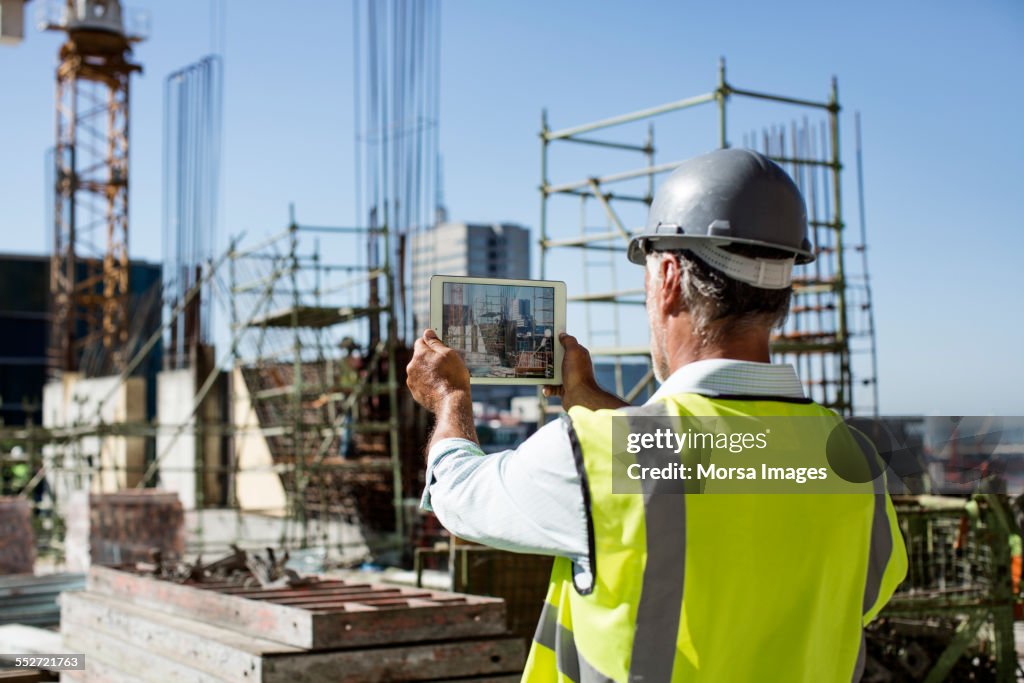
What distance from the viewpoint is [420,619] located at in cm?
409

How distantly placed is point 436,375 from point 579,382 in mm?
272

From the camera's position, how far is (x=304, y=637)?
3.87m

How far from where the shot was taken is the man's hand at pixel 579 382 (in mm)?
1999

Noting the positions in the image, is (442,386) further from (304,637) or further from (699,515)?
(304,637)

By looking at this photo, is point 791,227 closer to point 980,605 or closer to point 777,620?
point 777,620

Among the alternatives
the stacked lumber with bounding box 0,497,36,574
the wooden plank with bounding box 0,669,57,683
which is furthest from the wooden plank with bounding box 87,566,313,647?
the stacked lumber with bounding box 0,497,36,574

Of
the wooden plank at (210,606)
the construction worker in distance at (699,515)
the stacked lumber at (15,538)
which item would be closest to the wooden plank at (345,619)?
the wooden plank at (210,606)

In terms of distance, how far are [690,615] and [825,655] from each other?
0.84 feet

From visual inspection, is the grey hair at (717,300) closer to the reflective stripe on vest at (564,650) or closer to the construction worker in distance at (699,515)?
the construction worker in distance at (699,515)

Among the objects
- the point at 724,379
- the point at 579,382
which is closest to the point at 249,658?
the point at 579,382

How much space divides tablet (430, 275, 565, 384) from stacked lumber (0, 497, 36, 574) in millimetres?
8798

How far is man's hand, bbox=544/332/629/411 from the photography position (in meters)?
2.00

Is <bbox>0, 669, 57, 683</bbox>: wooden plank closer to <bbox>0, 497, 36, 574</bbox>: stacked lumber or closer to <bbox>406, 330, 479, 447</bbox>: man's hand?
<bbox>406, 330, 479, 447</bbox>: man's hand

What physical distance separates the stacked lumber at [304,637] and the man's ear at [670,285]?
247 centimetres
